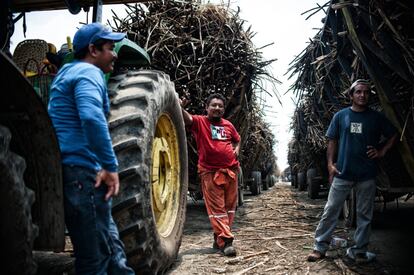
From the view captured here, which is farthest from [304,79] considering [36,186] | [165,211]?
[36,186]

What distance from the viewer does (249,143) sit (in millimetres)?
9094

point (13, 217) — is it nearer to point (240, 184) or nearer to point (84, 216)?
point (84, 216)

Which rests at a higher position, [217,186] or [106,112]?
[106,112]

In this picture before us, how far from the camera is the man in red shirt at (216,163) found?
471 cm

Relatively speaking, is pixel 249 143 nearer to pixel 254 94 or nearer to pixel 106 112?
pixel 254 94

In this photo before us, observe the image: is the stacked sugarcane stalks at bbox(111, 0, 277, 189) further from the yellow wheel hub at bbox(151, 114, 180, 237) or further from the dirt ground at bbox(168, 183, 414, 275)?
the yellow wheel hub at bbox(151, 114, 180, 237)

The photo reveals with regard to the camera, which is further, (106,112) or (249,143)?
(249,143)

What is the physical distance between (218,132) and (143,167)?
2.23m

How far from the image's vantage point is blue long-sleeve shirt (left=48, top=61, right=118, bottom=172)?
209cm

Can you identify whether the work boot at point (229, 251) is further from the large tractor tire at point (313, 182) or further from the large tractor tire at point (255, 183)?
the large tractor tire at point (255, 183)

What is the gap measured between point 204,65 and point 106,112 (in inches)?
149

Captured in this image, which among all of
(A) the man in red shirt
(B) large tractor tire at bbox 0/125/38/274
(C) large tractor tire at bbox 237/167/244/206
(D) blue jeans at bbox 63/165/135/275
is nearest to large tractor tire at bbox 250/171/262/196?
(C) large tractor tire at bbox 237/167/244/206

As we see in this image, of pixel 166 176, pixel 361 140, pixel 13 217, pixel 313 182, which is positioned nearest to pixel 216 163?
pixel 166 176

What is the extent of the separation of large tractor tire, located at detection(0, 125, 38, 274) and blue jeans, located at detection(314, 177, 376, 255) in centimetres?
317
